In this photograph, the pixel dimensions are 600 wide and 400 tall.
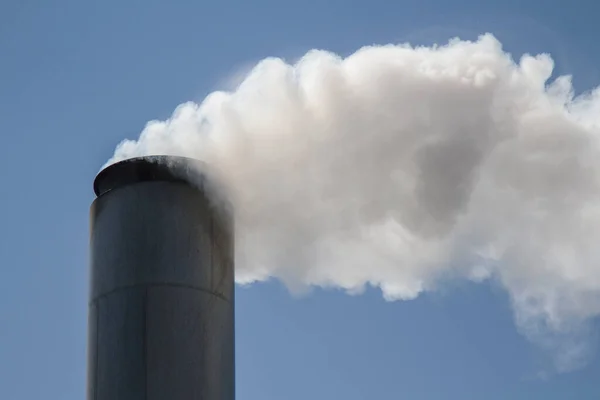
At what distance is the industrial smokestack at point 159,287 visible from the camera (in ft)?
23.3

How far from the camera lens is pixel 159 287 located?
7242 mm

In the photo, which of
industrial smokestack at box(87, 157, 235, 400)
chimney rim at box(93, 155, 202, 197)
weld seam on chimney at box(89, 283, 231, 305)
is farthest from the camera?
chimney rim at box(93, 155, 202, 197)

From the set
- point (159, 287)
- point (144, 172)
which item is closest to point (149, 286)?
point (159, 287)

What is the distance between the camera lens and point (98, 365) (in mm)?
7266

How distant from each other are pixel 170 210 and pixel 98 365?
1181 millimetres

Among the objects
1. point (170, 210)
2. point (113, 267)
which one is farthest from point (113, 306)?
point (170, 210)

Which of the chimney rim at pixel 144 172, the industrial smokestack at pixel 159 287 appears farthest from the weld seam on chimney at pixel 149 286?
the chimney rim at pixel 144 172

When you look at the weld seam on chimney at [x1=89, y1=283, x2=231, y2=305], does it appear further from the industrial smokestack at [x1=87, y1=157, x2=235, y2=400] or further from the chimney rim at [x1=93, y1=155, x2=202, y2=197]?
the chimney rim at [x1=93, y1=155, x2=202, y2=197]

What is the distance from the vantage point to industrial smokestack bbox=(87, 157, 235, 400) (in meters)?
7.10

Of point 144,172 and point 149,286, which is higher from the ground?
point 144,172

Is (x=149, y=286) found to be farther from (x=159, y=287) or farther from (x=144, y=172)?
(x=144, y=172)

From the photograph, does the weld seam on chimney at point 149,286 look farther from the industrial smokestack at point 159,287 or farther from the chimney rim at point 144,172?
the chimney rim at point 144,172

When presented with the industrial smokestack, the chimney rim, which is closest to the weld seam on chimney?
the industrial smokestack

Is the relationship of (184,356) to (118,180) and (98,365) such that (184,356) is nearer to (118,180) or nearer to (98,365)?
(98,365)
